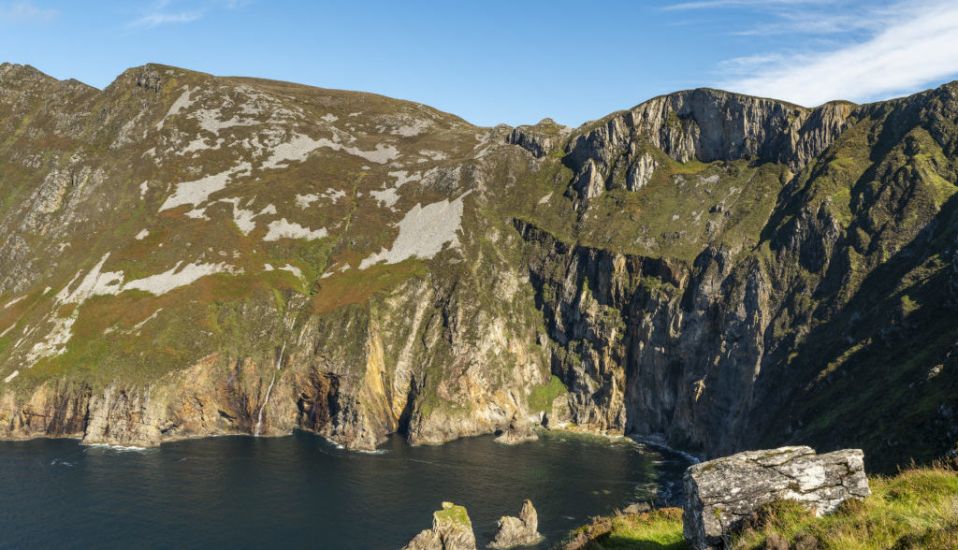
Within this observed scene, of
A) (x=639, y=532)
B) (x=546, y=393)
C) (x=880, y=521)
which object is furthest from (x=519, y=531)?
(x=880, y=521)

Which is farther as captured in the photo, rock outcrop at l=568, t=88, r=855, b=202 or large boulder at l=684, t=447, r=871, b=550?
rock outcrop at l=568, t=88, r=855, b=202

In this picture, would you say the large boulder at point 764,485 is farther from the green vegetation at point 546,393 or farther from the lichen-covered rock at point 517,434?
the green vegetation at point 546,393

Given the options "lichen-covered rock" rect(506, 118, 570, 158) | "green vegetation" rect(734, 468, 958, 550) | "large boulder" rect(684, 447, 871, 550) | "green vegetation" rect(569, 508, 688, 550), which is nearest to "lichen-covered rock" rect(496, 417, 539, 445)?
"lichen-covered rock" rect(506, 118, 570, 158)

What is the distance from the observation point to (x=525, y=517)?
78562mm

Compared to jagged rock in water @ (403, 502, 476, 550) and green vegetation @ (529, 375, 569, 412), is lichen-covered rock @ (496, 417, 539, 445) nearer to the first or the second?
green vegetation @ (529, 375, 569, 412)

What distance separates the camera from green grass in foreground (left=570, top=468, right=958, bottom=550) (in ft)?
42.0

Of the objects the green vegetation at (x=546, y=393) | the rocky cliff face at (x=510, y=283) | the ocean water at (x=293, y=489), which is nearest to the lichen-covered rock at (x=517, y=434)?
the rocky cliff face at (x=510, y=283)

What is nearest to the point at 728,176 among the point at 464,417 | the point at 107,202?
the point at 464,417

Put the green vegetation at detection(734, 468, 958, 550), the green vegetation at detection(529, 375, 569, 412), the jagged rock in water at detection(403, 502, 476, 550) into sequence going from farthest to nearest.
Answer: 1. the green vegetation at detection(529, 375, 569, 412)
2. the jagged rock in water at detection(403, 502, 476, 550)
3. the green vegetation at detection(734, 468, 958, 550)

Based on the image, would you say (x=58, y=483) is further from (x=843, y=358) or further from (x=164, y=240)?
(x=843, y=358)

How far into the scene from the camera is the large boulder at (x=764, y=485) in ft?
51.3

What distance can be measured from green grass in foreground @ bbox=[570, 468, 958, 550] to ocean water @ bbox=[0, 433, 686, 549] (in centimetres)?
6598

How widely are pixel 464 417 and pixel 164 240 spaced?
97.8 meters

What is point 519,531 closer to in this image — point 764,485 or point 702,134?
point 764,485
